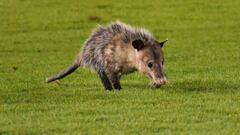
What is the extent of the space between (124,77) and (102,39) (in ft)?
7.52

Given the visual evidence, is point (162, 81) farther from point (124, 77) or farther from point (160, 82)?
point (124, 77)

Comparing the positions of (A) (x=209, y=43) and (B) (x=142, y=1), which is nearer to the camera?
(A) (x=209, y=43)

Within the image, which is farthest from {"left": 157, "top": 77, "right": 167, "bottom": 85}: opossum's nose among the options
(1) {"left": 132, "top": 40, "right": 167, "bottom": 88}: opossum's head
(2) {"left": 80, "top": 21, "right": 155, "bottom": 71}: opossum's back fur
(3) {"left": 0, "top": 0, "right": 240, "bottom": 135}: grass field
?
(2) {"left": 80, "top": 21, "right": 155, "bottom": 71}: opossum's back fur

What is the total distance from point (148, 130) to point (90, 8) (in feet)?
79.6

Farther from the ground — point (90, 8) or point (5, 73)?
point (5, 73)

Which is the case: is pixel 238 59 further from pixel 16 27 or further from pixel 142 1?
pixel 142 1

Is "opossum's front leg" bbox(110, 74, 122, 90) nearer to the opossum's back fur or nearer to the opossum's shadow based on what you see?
the opossum's back fur

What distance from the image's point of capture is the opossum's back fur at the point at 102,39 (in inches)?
637

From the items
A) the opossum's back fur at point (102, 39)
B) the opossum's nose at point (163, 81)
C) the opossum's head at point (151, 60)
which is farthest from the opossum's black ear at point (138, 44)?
the opossum's nose at point (163, 81)

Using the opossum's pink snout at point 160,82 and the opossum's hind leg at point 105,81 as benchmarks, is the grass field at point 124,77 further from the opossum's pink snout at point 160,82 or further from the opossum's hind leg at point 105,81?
the opossum's hind leg at point 105,81

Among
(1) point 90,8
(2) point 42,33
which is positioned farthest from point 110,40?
(1) point 90,8

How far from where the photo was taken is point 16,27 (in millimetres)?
31484

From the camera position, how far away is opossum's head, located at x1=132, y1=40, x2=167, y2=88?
15156 millimetres

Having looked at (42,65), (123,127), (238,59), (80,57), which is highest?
(123,127)
